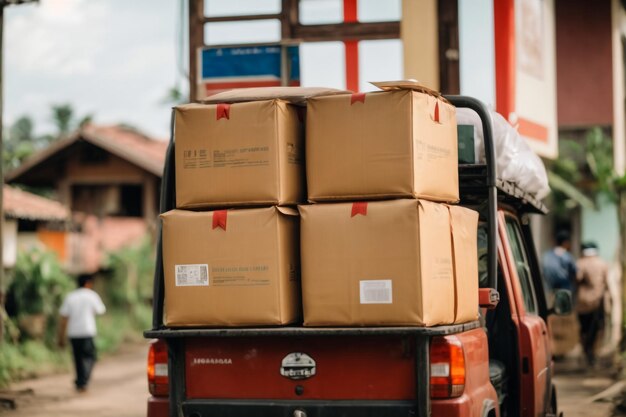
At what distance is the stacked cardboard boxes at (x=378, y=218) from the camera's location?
16.4ft

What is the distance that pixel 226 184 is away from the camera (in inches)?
209

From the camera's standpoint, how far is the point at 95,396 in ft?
46.0

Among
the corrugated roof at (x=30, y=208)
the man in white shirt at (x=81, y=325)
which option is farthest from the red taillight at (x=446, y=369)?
the corrugated roof at (x=30, y=208)

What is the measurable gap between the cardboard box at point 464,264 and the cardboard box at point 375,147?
180mm

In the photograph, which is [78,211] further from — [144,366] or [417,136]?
[417,136]

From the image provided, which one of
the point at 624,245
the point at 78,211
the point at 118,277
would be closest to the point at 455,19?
the point at 624,245

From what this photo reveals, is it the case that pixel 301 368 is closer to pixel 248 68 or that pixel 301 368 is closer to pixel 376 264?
pixel 376 264

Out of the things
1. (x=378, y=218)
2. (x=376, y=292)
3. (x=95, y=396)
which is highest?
(x=378, y=218)

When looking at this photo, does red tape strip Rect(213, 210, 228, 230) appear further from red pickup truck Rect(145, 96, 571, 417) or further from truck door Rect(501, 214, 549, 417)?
truck door Rect(501, 214, 549, 417)

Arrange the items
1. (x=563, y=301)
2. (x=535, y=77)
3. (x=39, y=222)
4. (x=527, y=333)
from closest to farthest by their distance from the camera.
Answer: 1. (x=527, y=333)
2. (x=563, y=301)
3. (x=535, y=77)
4. (x=39, y=222)

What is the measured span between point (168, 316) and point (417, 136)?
61.8 inches

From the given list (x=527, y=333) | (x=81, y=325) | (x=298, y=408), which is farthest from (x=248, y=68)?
(x=298, y=408)

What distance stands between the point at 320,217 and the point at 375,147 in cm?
43

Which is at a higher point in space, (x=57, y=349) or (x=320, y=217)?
(x=320, y=217)
